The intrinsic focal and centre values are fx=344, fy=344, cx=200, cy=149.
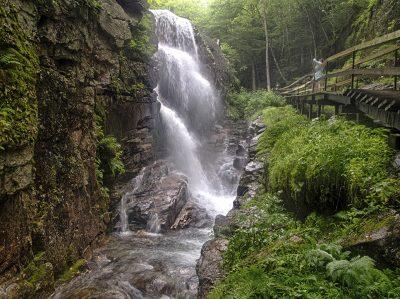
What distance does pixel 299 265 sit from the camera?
4.37 m

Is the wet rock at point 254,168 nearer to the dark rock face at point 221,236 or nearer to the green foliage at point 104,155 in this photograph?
the dark rock face at point 221,236

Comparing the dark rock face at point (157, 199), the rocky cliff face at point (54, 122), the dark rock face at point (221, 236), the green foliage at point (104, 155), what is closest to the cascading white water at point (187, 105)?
the dark rock face at point (157, 199)

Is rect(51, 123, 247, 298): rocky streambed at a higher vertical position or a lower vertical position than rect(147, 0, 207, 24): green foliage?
lower

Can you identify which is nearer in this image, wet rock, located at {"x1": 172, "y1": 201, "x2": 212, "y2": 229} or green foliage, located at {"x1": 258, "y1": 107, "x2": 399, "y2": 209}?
green foliage, located at {"x1": 258, "y1": 107, "x2": 399, "y2": 209}

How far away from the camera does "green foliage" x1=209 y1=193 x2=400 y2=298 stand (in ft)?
11.8

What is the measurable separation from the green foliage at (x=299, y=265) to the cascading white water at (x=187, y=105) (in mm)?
8257

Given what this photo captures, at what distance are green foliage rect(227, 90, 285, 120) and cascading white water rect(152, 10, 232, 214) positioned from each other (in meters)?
2.00

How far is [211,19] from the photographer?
3219cm

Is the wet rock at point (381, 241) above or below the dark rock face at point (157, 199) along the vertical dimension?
above

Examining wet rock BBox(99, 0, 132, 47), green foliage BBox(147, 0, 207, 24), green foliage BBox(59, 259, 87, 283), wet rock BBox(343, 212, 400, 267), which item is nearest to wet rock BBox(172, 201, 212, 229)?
green foliage BBox(59, 259, 87, 283)

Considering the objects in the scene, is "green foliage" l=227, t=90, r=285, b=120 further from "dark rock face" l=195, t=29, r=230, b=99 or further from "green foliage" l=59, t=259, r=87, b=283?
"green foliage" l=59, t=259, r=87, b=283

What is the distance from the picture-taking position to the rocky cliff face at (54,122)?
700 cm

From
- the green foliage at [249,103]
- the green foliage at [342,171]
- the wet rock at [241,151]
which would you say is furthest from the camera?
the green foliage at [249,103]

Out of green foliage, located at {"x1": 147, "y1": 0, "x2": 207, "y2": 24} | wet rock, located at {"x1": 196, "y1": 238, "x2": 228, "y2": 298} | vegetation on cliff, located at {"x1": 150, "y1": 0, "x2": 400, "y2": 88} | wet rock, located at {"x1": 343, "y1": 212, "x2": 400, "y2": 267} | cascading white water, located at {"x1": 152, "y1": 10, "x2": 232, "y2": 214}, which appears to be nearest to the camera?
wet rock, located at {"x1": 343, "y1": 212, "x2": 400, "y2": 267}
